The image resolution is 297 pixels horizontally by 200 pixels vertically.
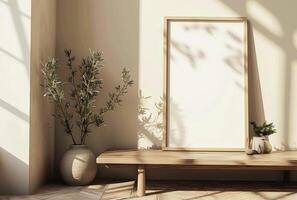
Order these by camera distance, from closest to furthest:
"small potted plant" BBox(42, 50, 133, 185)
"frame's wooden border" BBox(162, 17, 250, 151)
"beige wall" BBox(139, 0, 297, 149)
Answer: "small potted plant" BBox(42, 50, 133, 185) → "frame's wooden border" BBox(162, 17, 250, 151) → "beige wall" BBox(139, 0, 297, 149)

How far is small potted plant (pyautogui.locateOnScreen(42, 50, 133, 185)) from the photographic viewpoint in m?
3.55

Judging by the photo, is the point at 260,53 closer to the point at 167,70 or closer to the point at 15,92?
the point at 167,70

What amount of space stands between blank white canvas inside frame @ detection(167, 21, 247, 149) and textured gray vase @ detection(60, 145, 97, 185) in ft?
2.50

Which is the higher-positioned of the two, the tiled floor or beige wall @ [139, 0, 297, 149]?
beige wall @ [139, 0, 297, 149]

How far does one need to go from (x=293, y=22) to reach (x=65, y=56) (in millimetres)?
2233

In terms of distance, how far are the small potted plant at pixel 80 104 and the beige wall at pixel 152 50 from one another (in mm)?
117

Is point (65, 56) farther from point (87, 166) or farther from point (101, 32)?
point (87, 166)

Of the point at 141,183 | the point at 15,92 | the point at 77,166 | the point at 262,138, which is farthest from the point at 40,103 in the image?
the point at 262,138

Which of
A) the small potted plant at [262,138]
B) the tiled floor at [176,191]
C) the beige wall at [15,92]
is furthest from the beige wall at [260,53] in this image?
the beige wall at [15,92]

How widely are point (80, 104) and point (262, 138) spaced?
164 centimetres

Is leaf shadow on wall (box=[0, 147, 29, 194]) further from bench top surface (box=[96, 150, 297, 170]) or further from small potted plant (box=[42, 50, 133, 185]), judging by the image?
bench top surface (box=[96, 150, 297, 170])

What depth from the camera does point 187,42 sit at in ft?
12.9

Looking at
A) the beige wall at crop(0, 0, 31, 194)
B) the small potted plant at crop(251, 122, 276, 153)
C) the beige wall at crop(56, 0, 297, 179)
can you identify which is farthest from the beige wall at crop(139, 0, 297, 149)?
the beige wall at crop(0, 0, 31, 194)

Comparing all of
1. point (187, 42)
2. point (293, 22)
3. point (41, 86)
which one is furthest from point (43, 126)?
point (293, 22)
